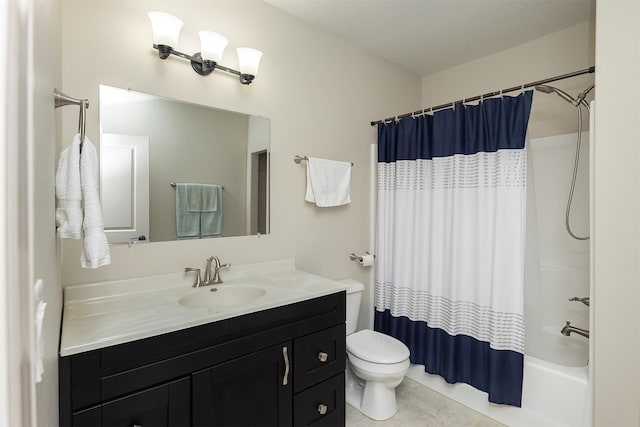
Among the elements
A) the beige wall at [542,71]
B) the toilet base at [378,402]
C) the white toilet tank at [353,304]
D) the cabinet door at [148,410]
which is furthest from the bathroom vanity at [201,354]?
the beige wall at [542,71]

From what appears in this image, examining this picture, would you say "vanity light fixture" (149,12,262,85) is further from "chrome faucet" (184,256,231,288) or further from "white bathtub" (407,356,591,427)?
"white bathtub" (407,356,591,427)

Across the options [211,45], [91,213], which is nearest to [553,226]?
[211,45]

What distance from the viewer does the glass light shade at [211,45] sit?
1.64 m

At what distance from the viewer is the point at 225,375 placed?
125 centimetres

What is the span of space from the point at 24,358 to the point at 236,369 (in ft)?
3.56

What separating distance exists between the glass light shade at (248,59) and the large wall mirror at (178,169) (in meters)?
0.25

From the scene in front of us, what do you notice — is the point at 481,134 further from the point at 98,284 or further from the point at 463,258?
the point at 98,284

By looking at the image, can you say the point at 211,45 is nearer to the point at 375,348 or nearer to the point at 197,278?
the point at 197,278

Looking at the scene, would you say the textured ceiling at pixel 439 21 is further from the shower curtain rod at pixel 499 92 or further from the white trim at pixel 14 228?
the white trim at pixel 14 228

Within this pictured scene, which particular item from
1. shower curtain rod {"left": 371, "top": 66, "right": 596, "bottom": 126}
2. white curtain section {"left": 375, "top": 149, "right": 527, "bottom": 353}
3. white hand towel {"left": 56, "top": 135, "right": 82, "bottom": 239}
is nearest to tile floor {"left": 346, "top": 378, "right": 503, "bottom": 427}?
white curtain section {"left": 375, "top": 149, "right": 527, "bottom": 353}

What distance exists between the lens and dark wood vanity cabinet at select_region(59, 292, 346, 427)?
3.30ft

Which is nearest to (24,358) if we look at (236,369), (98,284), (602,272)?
(236,369)

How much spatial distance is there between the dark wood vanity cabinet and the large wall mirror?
0.65 m

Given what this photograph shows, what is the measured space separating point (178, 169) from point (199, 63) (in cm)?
58
